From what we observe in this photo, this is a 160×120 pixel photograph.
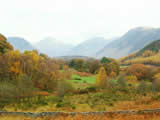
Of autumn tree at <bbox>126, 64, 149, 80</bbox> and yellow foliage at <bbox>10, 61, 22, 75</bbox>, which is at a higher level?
yellow foliage at <bbox>10, 61, 22, 75</bbox>

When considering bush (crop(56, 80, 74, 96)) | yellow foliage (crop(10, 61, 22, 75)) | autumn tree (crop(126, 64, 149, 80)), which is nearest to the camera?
bush (crop(56, 80, 74, 96))

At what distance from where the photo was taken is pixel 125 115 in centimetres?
1276

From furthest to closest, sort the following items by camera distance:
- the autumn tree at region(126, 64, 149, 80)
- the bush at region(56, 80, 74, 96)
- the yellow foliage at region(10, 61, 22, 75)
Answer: the autumn tree at region(126, 64, 149, 80)
the yellow foliage at region(10, 61, 22, 75)
the bush at region(56, 80, 74, 96)

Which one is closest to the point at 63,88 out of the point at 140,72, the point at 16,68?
the point at 16,68

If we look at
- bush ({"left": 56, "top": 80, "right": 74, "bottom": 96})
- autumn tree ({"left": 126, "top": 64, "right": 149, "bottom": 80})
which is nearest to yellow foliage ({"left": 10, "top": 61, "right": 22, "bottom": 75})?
bush ({"left": 56, "top": 80, "right": 74, "bottom": 96})

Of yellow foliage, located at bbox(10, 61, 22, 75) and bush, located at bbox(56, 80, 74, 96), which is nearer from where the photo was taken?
bush, located at bbox(56, 80, 74, 96)

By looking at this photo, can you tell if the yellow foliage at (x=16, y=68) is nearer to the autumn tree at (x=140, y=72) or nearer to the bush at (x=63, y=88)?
the bush at (x=63, y=88)

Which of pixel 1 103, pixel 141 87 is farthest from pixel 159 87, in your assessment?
pixel 1 103

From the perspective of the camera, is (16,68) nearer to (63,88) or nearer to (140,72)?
(63,88)

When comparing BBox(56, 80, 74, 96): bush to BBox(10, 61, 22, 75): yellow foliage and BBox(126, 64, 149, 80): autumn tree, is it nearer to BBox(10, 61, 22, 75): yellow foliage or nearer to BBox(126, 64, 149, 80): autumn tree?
BBox(10, 61, 22, 75): yellow foliage

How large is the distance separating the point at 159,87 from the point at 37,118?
134ft

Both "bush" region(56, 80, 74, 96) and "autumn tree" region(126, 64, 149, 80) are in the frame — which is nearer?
"bush" region(56, 80, 74, 96)

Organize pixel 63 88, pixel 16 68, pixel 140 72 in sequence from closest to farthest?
pixel 63 88
pixel 16 68
pixel 140 72

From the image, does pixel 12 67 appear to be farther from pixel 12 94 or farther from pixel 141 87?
pixel 141 87
